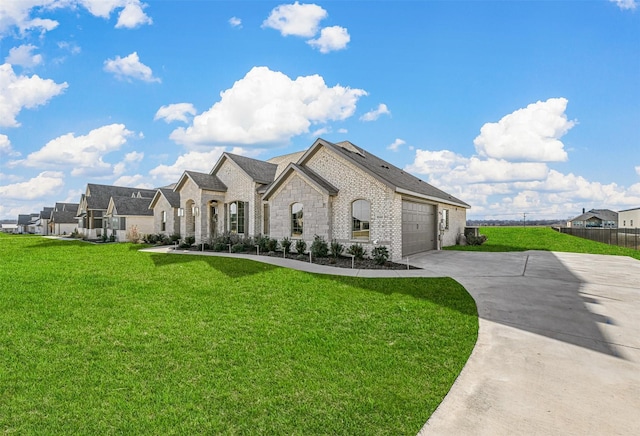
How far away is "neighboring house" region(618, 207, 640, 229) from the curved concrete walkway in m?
49.4

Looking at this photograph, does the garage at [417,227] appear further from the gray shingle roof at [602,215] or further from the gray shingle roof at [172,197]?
the gray shingle roof at [602,215]

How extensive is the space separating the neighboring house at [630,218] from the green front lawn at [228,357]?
175 feet

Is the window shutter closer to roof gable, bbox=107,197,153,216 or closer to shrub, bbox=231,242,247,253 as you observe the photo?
shrub, bbox=231,242,247,253

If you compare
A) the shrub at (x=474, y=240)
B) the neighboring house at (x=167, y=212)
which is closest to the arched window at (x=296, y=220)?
the neighboring house at (x=167, y=212)

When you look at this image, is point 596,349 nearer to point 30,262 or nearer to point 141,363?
point 141,363

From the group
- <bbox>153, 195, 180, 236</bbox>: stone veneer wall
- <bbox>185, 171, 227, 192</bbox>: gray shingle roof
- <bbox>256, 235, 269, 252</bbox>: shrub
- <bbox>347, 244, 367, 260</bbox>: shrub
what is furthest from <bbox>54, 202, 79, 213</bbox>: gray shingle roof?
<bbox>347, 244, 367, 260</bbox>: shrub

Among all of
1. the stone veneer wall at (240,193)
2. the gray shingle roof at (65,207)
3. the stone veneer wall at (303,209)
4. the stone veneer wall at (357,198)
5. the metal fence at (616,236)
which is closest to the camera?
the stone veneer wall at (357,198)

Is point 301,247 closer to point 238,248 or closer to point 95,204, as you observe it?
point 238,248

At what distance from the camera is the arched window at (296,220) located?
15.6 meters

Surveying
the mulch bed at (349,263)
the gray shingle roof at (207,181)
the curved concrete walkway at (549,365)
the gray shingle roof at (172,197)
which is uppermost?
the gray shingle roof at (207,181)

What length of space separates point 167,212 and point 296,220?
13.4 meters

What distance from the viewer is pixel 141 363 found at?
14.1 ft

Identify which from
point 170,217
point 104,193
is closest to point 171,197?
point 170,217

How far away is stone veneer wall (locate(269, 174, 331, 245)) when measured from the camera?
14.6 m
